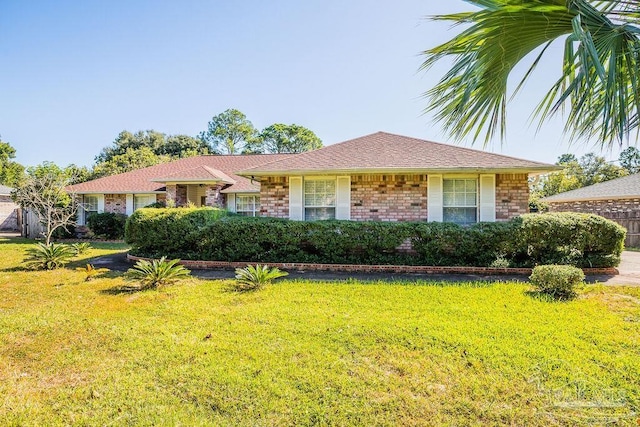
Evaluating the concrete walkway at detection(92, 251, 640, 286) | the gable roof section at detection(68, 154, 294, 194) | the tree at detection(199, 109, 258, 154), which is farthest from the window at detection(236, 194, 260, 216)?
the tree at detection(199, 109, 258, 154)

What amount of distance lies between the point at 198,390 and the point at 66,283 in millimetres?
6714

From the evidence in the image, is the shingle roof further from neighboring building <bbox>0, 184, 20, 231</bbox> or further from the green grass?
neighboring building <bbox>0, 184, 20, 231</bbox>

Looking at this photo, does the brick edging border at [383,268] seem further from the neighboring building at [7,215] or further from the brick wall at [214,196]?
the neighboring building at [7,215]

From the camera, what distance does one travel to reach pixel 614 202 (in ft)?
61.1

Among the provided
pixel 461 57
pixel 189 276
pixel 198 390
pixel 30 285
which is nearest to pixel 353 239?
pixel 189 276

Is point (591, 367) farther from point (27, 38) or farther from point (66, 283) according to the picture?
point (27, 38)

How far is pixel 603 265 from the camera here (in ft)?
28.4

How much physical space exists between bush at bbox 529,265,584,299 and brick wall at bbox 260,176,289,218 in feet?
26.1

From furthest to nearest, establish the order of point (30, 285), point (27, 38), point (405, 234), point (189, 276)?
point (27, 38)
point (405, 234)
point (189, 276)
point (30, 285)

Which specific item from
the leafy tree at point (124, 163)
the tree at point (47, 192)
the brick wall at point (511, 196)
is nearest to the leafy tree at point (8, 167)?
the leafy tree at point (124, 163)

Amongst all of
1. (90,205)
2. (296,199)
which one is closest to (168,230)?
(296,199)

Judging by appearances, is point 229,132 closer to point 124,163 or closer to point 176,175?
point 124,163

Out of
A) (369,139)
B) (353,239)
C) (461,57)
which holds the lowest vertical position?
(353,239)

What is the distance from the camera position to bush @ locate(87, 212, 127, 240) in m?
18.1
